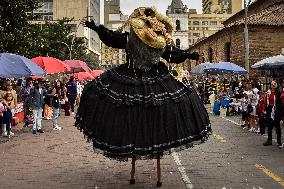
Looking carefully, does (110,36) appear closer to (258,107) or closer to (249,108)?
(258,107)

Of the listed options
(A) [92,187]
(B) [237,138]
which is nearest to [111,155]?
(A) [92,187]

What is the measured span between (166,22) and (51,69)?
500 inches

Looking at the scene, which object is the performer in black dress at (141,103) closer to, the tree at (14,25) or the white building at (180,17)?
the tree at (14,25)

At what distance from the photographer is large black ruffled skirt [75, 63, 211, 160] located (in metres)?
6.35

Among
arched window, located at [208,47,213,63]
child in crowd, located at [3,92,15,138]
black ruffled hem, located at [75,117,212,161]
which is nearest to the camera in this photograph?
black ruffled hem, located at [75,117,212,161]

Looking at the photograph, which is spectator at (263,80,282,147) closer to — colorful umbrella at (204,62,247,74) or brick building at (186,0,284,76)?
colorful umbrella at (204,62,247,74)

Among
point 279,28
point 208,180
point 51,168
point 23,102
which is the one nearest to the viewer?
point 208,180

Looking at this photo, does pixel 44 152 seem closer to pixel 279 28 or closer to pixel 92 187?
pixel 92 187

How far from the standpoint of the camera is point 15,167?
8875 millimetres

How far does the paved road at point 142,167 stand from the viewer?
7.27 meters

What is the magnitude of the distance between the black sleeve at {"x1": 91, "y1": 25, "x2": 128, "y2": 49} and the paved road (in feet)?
7.21

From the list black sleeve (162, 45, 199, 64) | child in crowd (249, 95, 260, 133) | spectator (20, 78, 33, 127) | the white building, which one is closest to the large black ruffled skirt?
black sleeve (162, 45, 199, 64)

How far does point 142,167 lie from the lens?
8.66 m

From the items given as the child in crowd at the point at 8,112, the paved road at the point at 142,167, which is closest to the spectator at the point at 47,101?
the child in crowd at the point at 8,112
